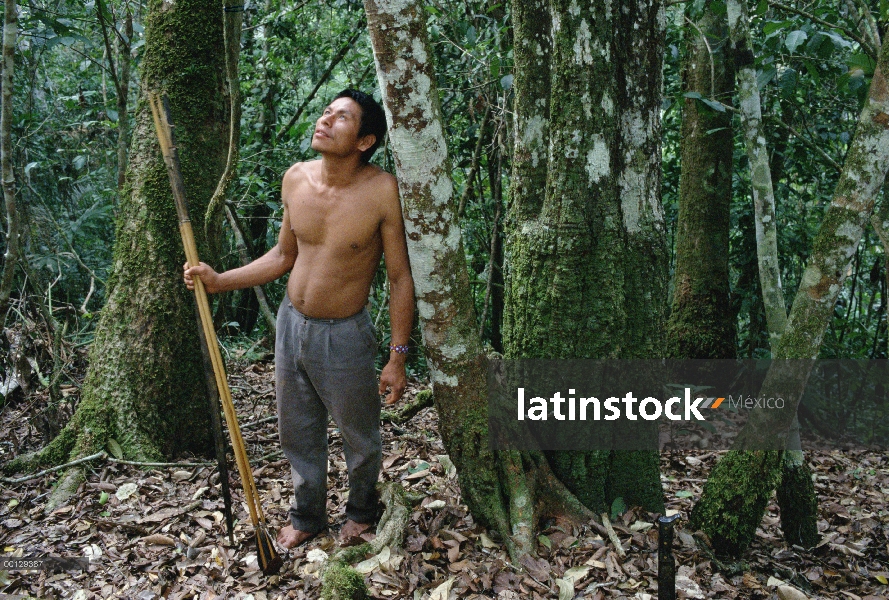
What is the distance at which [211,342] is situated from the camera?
293cm

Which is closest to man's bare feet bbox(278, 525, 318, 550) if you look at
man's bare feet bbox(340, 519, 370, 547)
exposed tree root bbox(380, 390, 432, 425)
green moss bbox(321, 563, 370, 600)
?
man's bare feet bbox(340, 519, 370, 547)

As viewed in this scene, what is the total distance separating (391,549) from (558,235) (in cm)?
151

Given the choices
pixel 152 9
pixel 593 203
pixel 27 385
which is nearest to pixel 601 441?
pixel 593 203

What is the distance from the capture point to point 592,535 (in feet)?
10.00

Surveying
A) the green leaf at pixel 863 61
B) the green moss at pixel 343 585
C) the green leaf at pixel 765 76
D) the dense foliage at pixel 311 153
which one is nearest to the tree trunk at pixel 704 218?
the dense foliage at pixel 311 153

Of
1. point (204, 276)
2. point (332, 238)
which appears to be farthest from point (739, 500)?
point (204, 276)

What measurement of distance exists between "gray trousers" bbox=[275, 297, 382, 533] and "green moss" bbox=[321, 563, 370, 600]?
1.73 feet

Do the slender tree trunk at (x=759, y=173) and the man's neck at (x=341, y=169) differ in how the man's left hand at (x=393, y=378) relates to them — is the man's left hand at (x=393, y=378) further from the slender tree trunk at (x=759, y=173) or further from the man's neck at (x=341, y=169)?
the slender tree trunk at (x=759, y=173)

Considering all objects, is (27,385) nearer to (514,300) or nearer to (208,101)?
(208,101)

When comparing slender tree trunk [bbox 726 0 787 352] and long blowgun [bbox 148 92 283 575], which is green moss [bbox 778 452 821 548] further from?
long blowgun [bbox 148 92 283 575]

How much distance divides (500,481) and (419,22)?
1874 millimetres

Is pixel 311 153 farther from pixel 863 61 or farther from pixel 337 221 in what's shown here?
pixel 863 61

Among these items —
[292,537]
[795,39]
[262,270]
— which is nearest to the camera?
[262,270]

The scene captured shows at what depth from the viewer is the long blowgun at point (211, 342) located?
2.83m
